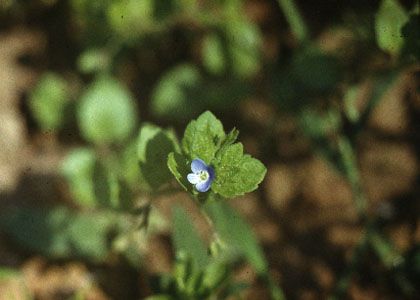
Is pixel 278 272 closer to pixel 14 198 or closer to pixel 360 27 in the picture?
pixel 360 27

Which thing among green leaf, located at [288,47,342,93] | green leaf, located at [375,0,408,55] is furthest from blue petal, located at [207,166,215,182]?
green leaf, located at [288,47,342,93]

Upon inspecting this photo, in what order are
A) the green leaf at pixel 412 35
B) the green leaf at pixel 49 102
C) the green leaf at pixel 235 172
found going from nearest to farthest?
the green leaf at pixel 235 172 < the green leaf at pixel 412 35 < the green leaf at pixel 49 102

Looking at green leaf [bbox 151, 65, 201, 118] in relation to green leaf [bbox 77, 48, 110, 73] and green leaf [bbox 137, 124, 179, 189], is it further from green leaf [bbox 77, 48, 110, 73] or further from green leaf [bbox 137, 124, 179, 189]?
green leaf [bbox 137, 124, 179, 189]

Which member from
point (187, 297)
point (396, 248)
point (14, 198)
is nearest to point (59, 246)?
point (14, 198)

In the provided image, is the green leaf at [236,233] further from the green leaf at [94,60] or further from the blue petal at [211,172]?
the green leaf at [94,60]

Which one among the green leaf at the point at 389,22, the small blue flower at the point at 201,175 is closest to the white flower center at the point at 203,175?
the small blue flower at the point at 201,175

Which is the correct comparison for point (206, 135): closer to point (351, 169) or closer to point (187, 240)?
point (187, 240)

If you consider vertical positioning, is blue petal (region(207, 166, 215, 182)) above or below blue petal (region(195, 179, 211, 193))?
above
